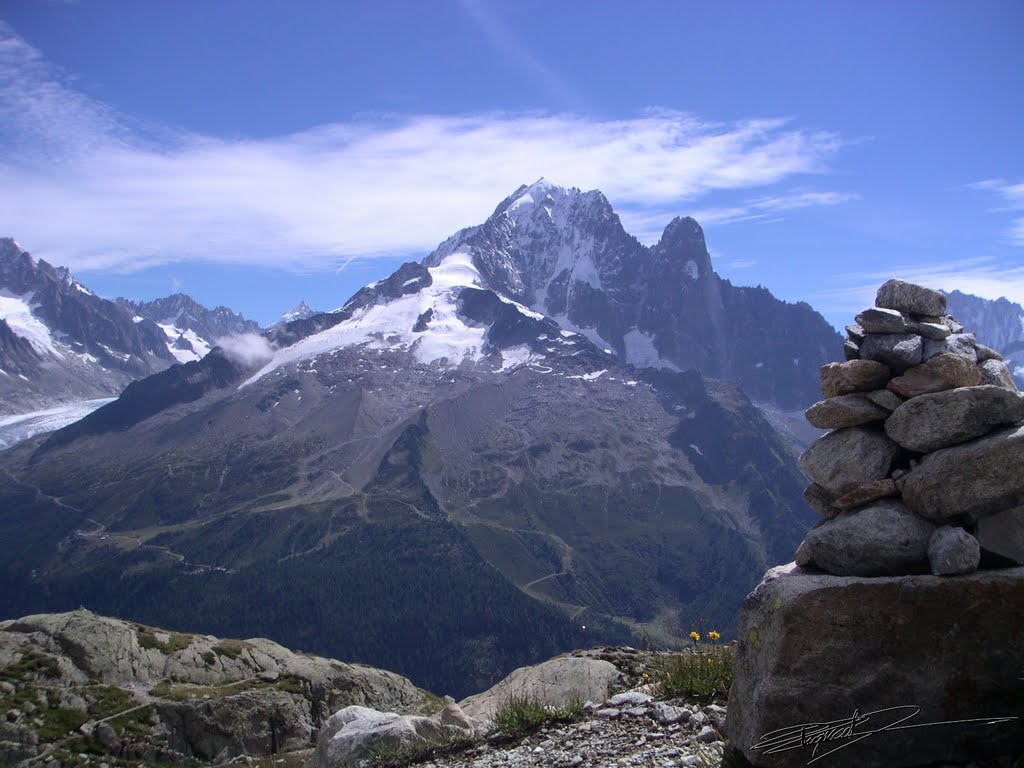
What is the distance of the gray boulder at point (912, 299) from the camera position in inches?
557

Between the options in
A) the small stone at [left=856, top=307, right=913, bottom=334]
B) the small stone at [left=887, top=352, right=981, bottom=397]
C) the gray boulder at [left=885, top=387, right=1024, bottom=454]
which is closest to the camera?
the gray boulder at [left=885, top=387, right=1024, bottom=454]

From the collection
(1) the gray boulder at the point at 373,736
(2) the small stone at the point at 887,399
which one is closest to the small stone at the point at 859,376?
(2) the small stone at the point at 887,399

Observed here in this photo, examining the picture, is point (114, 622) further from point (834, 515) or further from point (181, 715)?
point (834, 515)

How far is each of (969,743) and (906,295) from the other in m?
7.51

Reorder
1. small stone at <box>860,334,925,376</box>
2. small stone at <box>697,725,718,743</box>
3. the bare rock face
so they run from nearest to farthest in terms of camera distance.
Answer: the bare rock face
small stone at <box>697,725,718,743</box>
small stone at <box>860,334,925,376</box>

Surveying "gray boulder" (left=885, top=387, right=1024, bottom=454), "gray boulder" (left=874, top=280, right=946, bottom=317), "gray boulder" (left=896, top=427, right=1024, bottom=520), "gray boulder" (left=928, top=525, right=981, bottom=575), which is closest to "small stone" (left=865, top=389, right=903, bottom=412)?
"gray boulder" (left=885, top=387, right=1024, bottom=454)

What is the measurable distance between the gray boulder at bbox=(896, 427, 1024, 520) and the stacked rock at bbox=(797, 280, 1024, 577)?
15 millimetres

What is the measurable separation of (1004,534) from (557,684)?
38.2ft

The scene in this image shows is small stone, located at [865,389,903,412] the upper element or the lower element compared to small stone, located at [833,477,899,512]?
upper

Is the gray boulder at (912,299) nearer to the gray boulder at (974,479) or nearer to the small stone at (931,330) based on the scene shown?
the small stone at (931,330)

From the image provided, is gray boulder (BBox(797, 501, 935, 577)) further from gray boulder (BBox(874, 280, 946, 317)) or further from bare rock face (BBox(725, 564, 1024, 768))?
gray boulder (BBox(874, 280, 946, 317))

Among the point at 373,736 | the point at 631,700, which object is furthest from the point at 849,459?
the point at 373,736

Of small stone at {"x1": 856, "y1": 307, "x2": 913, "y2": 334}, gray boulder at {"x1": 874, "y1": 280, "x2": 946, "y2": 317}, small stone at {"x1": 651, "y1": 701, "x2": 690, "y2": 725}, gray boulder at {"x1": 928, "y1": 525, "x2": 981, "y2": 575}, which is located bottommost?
small stone at {"x1": 651, "y1": 701, "x2": 690, "y2": 725}

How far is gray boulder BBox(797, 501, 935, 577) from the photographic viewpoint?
1208cm
